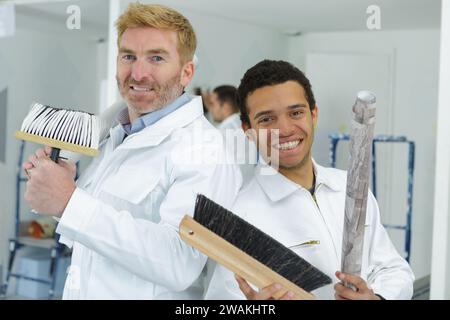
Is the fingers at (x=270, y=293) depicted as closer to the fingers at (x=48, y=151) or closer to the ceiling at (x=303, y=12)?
the fingers at (x=48, y=151)

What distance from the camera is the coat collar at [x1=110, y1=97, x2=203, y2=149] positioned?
2.19 feet

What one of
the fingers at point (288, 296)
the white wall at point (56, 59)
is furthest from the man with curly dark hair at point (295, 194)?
the white wall at point (56, 59)

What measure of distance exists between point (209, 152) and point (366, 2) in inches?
11.8

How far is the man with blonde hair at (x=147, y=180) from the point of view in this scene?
0.61 metres

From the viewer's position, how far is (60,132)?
64cm

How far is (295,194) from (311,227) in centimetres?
4

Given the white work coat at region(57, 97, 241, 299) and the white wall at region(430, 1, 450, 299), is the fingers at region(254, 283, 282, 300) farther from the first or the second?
the white wall at region(430, 1, 450, 299)

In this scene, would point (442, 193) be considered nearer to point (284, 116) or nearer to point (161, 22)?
point (284, 116)

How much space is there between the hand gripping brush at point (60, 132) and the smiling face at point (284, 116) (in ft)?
0.52

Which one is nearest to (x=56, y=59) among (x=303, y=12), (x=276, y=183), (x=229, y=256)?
(x=303, y=12)

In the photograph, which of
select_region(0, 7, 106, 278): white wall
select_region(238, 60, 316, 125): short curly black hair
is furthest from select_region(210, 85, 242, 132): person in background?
select_region(0, 7, 106, 278): white wall
